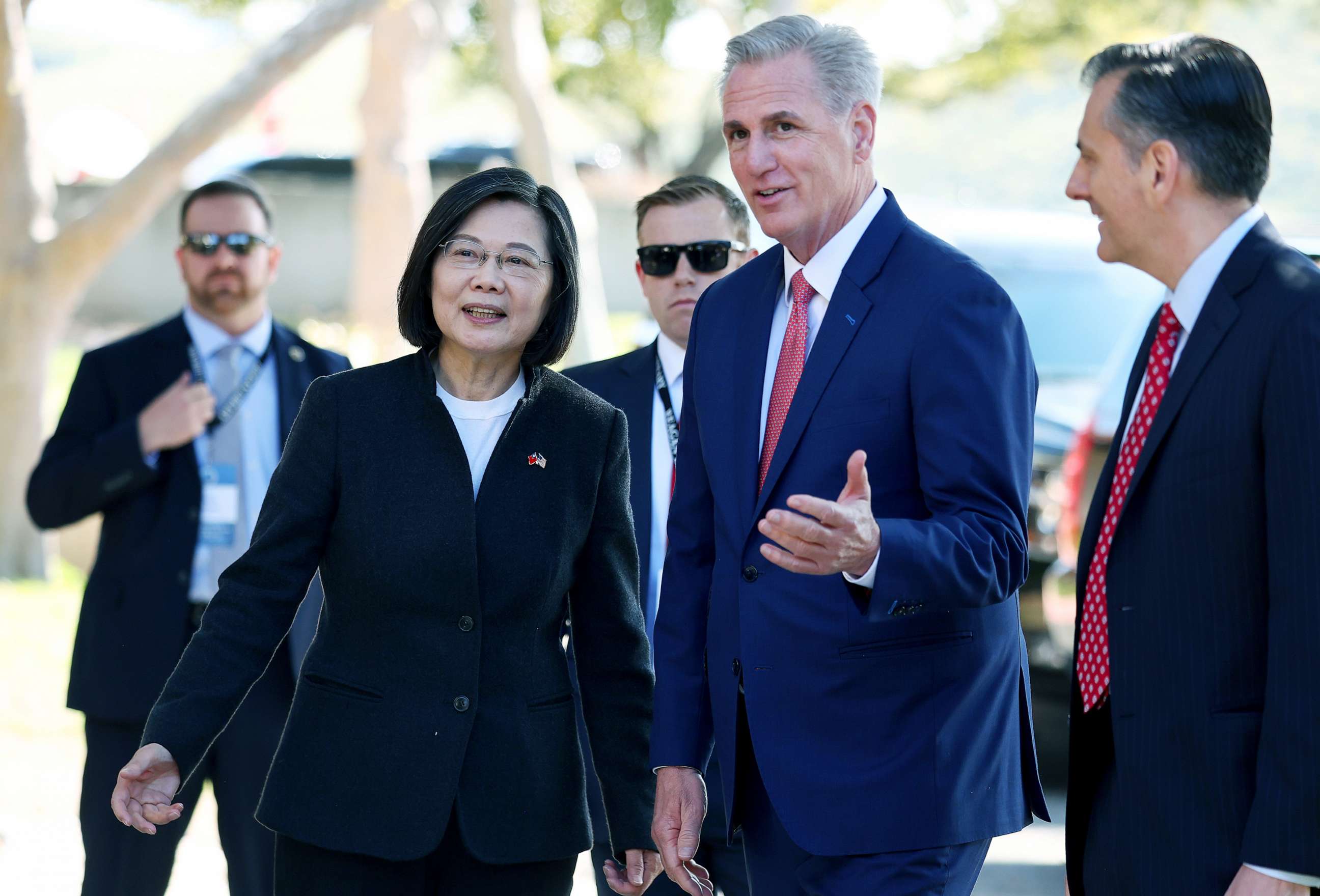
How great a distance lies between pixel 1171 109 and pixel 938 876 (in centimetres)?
141

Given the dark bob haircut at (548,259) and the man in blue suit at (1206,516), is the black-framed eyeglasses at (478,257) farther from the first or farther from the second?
the man in blue suit at (1206,516)

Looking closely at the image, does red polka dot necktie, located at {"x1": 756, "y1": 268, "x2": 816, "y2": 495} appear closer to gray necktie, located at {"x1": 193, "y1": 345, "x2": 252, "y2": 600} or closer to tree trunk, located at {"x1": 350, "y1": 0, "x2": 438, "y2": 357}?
gray necktie, located at {"x1": 193, "y1": 345, "x2": 252, "y2": 600}

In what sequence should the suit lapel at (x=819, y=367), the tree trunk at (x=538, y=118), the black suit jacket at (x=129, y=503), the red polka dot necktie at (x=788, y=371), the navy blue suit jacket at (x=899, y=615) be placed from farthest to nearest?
the tree trunk at (x=538, y=118) → the black suit jacket at (x=129, y=503) → the red polka dot necktie at (x=788, y=371) → the suit lapel at (x=819, y=367) → the navy blue suit jacket at (x=899, y=615)

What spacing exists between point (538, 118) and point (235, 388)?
11807 mm

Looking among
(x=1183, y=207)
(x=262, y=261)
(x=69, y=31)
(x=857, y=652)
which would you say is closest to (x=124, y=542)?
(x=262, y=261)

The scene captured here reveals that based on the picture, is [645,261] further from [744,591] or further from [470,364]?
[744,591]

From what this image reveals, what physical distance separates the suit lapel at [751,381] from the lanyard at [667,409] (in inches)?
43.2

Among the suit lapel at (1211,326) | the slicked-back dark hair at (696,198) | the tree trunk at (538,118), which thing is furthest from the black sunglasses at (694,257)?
the tree trunk at (538,118)

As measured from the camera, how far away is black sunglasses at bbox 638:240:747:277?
15.3ft

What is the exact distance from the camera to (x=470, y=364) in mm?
3432

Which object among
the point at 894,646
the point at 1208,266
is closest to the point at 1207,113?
the point at 1208,266

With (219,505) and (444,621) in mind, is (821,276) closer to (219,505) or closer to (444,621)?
(444,621)

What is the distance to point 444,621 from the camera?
3.19 m

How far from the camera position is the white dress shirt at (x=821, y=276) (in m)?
3.15
